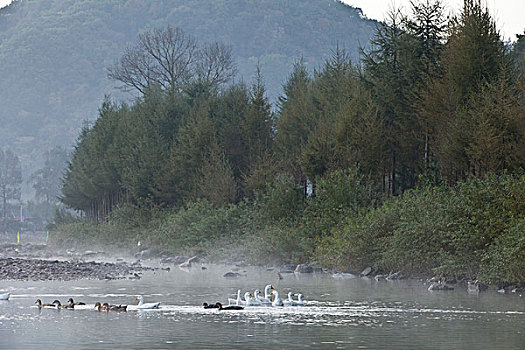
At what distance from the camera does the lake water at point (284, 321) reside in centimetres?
1641

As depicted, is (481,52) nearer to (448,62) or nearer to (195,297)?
(448,62)

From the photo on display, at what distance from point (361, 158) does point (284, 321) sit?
801 inches

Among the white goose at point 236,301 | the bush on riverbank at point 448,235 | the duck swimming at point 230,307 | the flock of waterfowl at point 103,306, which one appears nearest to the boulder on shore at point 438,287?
the bush on riverbank at point 448,235

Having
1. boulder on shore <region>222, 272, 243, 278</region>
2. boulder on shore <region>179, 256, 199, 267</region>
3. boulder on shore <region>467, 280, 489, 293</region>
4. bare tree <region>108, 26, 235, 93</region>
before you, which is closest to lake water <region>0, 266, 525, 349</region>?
boulder on shore <region>467, 280, 489, 293</region>

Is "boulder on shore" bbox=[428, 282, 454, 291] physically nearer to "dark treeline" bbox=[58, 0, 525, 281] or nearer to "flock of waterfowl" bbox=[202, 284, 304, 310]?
"dark treeline" bbox=[58, 0, 525, 281]

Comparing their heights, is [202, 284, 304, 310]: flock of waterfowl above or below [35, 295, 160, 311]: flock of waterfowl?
above

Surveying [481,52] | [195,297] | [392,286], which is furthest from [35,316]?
[481,52]

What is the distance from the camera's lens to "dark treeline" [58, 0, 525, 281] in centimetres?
2880

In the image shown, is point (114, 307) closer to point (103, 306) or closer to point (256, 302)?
point (103, 306)

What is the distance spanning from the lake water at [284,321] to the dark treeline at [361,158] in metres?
3.15

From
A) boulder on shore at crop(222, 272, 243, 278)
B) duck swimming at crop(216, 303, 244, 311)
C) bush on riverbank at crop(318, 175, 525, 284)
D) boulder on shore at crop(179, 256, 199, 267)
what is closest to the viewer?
duck swimming at crop(216, 303, 244, 311)

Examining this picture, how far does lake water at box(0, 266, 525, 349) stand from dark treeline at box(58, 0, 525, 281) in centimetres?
315

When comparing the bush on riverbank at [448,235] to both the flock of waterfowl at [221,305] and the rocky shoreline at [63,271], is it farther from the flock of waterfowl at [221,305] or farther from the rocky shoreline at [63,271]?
the rocky shoreline at [63,271]

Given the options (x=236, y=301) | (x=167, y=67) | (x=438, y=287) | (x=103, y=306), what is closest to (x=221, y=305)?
(x=236, y=301)
